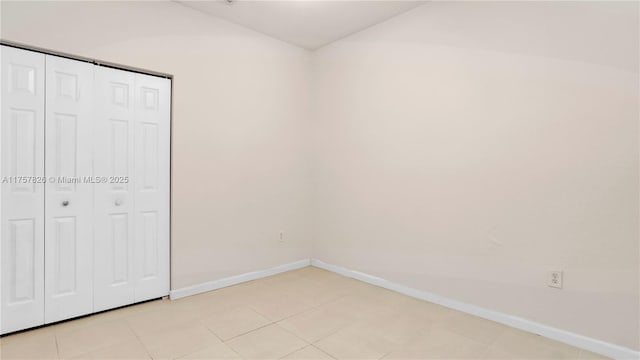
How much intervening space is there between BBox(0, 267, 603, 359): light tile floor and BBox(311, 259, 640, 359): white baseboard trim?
6cm

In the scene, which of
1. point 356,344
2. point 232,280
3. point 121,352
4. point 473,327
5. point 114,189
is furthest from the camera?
point 232,280

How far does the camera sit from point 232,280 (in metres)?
3.31

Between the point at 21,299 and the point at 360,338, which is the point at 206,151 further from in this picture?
the point at 360,338

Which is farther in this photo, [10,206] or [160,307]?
[160,307]

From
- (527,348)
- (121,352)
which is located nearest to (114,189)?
(121,352)

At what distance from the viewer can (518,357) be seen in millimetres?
2012

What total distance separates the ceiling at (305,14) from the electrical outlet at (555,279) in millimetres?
2434

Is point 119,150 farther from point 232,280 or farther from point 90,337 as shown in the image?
point 232,280

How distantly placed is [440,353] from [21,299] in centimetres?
287

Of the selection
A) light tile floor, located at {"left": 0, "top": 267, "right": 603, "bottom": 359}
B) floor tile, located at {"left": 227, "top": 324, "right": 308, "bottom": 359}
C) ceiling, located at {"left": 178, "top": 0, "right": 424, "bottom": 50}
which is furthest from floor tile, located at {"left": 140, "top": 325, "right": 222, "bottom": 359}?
ceiling, located at {"left": 178, "top": 0, "right": 424, "bottom": 50}

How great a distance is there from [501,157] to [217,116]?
2.55 meters

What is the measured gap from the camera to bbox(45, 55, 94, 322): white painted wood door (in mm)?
2371

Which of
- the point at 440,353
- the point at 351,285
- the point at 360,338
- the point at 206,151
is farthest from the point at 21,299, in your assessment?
the point at 440,353

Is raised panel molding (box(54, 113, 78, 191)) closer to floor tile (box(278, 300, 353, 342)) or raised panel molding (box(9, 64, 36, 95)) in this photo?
raised panel molding (box(9, 64, 36, 95))
